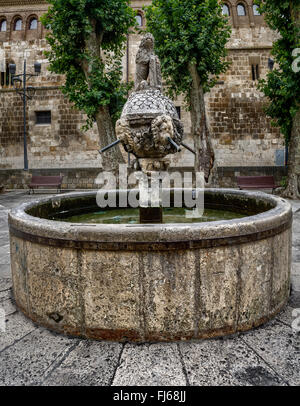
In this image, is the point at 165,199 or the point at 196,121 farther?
the point at 196,121

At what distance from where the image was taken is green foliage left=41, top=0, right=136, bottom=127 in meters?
9.25

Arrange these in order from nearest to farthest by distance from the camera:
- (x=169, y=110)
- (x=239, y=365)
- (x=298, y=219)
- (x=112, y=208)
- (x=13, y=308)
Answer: (x=239, y=365), (x=13, y=308), (x=169, y=110), (x=112, y=208), (x=298, y=219)

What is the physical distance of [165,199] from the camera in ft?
15.8

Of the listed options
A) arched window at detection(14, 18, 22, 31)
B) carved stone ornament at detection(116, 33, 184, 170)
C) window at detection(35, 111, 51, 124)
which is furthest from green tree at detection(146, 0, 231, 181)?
arched window at detection(14, 18, 22, 31)

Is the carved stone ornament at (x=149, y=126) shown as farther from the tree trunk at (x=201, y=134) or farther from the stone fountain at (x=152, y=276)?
the tree trunk at (x=201, y=134)

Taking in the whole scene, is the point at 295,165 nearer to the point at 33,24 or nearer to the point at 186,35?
the point at 186,35

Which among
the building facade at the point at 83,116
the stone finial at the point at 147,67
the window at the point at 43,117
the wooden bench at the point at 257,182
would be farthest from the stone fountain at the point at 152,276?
the window at the point at 43,117

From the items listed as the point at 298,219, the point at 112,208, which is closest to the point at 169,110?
the point at 112,208

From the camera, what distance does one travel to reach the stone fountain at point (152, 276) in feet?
6.74

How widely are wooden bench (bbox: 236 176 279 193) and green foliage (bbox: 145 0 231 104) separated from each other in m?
3.90

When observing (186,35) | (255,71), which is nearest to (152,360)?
(186,35)

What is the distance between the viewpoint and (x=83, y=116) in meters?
19.3

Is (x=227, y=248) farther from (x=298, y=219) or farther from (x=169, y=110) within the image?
(x=298, y=219)

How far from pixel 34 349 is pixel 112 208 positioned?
287 centimetres
